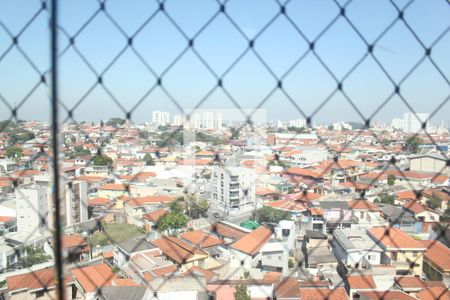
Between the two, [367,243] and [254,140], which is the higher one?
[254,140]

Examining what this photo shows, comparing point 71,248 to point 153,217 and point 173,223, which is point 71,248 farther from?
point 173,223

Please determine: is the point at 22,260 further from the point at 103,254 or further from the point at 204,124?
the point at 204,124

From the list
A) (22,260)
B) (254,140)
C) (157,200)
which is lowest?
(22,260)

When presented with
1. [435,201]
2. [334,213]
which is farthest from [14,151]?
[334,213]

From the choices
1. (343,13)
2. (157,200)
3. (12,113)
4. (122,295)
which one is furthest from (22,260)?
(343,13)

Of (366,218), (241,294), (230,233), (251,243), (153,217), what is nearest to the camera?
(241,294)

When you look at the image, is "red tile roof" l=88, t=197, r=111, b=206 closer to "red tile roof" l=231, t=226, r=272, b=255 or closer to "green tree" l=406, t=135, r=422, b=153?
"red tile roof" l=231, t=226, r=272, b=255
